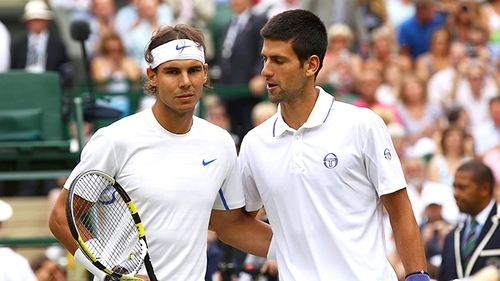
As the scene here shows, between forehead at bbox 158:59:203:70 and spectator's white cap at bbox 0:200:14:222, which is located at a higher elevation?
forehead at bbox 158:59:203:70

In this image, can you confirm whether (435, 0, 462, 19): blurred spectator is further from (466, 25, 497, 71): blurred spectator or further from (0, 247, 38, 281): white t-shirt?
(0, 247, 38, 281): white t-shirt

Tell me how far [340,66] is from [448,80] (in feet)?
4.34

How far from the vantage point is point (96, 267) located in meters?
4.71

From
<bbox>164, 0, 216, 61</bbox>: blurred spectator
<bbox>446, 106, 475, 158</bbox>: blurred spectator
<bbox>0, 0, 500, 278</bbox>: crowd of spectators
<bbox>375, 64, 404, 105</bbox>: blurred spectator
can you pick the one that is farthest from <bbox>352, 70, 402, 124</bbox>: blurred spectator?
<bbox>164, 0, 216, 61</bbox>: blurred spectator

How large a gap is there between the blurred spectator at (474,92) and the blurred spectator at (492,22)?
3.15 ft

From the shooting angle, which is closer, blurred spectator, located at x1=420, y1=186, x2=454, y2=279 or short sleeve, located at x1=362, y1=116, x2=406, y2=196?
short sleeve, located at x1=362, y1=116, x2=406, y2=196

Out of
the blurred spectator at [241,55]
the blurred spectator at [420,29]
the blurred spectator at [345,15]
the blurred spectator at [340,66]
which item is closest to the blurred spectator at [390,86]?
the blurred spectator at [340,66]

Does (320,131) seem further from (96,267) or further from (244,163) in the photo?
(96,267)

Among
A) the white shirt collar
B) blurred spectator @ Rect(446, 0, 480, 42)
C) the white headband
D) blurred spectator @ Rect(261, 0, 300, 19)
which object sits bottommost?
the white shirt collar

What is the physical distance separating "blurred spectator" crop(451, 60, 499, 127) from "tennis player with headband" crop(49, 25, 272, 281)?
7295 mm

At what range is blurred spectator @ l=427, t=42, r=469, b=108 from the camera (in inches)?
482

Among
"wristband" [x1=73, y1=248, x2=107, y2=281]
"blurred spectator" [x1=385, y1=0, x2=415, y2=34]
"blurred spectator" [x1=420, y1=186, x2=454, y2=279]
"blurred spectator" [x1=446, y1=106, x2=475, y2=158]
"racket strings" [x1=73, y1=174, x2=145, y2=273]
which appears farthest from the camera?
"blurred spectator" [x1=385, y1=0, x2=415, y2=34]

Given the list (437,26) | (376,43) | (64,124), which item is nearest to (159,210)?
(64,124)

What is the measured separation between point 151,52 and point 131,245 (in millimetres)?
1006
